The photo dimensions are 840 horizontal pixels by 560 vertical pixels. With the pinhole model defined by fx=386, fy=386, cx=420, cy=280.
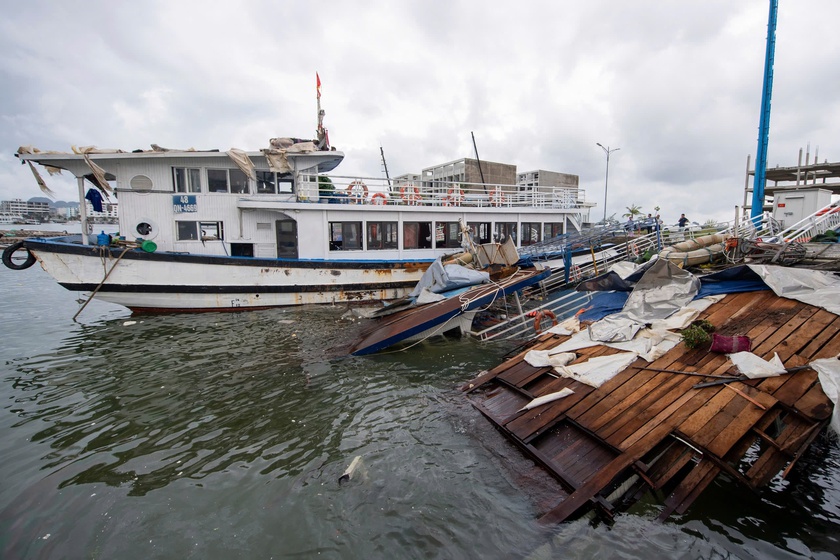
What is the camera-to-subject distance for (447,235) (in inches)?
669

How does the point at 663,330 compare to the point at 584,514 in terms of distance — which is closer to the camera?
the point at 584,514

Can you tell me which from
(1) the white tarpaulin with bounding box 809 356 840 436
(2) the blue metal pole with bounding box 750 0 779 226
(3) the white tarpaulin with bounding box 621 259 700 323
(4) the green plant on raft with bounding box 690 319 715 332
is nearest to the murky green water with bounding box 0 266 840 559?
(1) the white tarpaulin with bounding box 809 356 840 436

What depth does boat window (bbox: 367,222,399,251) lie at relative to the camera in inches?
620

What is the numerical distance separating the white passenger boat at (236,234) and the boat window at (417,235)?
0.15 ft

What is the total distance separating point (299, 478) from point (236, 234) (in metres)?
11.7

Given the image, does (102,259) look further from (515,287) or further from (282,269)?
(515,287)

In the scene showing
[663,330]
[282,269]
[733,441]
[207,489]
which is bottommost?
[207,489]

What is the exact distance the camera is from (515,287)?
1059cm

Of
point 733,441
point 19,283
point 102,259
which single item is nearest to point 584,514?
point 733,441

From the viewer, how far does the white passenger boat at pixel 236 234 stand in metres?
12.3

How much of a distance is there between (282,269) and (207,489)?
9721 millimetres

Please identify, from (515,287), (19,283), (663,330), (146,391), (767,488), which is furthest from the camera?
(19,283)

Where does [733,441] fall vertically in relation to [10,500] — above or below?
above

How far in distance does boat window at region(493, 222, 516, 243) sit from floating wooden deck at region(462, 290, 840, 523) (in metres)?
11.2
